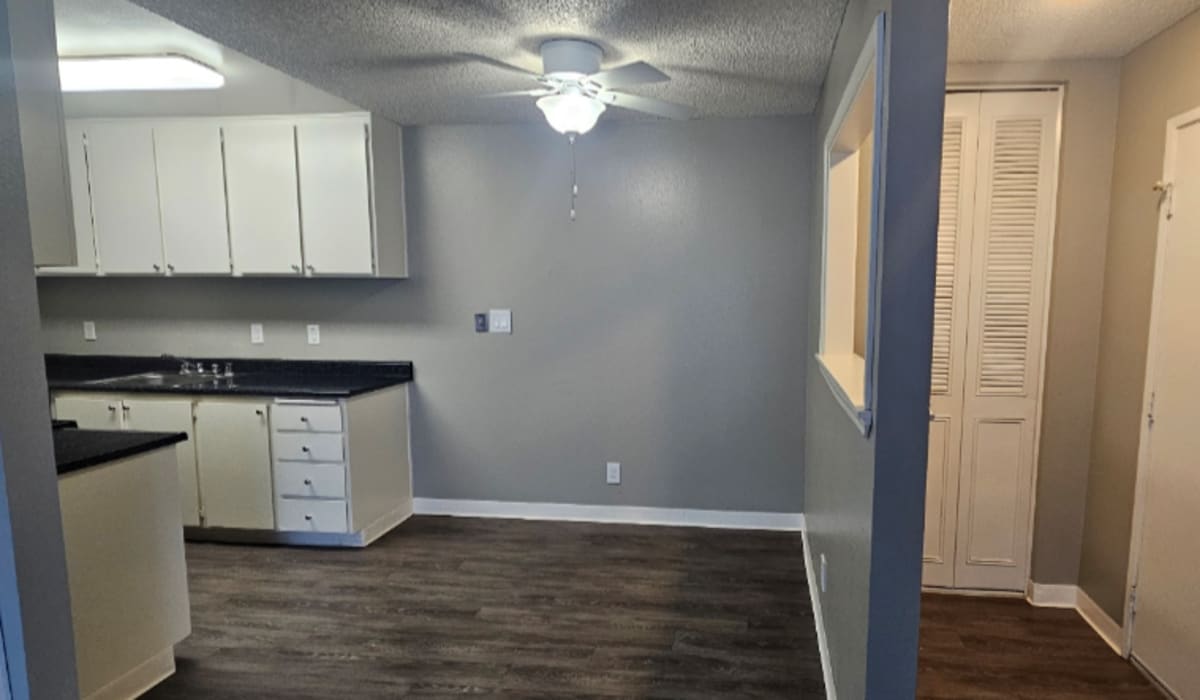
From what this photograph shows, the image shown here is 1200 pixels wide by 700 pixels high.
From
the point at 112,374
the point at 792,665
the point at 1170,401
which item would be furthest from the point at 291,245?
the point at 1170,401

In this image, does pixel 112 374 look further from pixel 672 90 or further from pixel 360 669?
pixel 672 90

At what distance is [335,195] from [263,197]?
43 centimetres

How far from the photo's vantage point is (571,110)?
8.04ft

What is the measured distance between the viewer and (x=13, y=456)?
128 cm

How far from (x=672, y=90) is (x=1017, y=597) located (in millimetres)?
2900

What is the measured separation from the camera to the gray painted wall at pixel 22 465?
4.11 ft

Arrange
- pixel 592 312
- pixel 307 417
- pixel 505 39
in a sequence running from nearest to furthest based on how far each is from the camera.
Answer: pixel 505 39 → pixel 307 417 → pixel 592 312

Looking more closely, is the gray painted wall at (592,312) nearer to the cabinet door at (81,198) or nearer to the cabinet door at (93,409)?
the cabinet door at (81,198)

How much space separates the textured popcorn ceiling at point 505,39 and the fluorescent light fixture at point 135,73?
0.67m

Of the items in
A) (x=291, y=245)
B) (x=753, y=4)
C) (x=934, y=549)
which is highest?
(x=753, y=4)

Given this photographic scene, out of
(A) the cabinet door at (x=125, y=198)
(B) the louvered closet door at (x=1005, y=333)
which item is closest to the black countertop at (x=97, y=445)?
(A) the cabinet door at (x=125, y=198)

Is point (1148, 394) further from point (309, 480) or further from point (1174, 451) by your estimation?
point (309, 480)

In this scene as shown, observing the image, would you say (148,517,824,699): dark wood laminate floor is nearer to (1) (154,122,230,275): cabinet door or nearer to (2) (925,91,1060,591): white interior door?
(2) (925,91,1060,591): white interior door

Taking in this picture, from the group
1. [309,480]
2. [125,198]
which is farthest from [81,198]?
[309,480]
